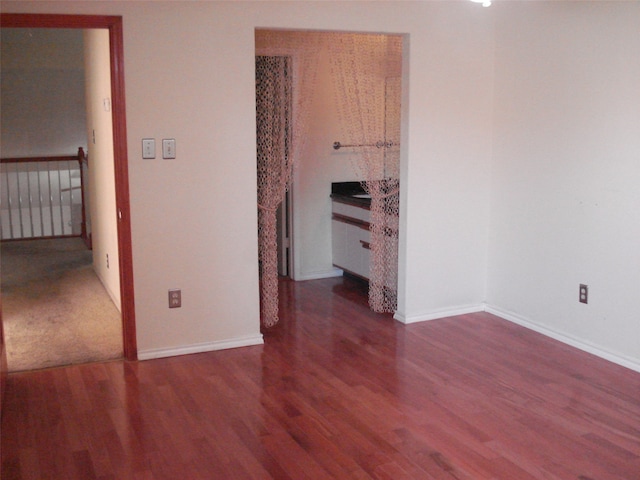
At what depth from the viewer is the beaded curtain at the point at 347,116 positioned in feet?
15.1

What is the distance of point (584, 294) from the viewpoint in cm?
419

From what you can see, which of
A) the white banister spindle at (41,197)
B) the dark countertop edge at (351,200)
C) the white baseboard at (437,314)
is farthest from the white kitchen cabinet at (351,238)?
the white banister spindle at (41,197)

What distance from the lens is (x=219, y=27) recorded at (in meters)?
3.98

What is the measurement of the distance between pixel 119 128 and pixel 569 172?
8.63 ft

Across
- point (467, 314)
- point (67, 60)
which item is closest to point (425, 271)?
point (467, 314)

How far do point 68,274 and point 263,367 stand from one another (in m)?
3.08

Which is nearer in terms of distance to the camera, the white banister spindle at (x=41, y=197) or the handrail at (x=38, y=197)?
the handrail at (x=38, y=197)

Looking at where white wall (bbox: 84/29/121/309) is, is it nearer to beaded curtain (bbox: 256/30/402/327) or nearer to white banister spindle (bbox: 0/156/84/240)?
beaded curtain (bbox: 256/30/402/327)

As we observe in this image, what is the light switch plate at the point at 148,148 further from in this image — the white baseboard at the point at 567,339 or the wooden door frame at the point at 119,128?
the white baseboard at the point at 567,339

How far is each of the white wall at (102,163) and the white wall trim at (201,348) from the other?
73 cm

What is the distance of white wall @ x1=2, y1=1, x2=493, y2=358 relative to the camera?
12.8 ft

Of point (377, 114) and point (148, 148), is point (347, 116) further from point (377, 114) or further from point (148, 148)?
point (148, 148)

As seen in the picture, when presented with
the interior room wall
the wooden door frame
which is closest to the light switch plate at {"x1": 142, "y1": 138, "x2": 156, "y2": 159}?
the wooden door frame

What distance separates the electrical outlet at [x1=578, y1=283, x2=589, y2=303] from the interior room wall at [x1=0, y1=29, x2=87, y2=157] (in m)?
6.54
